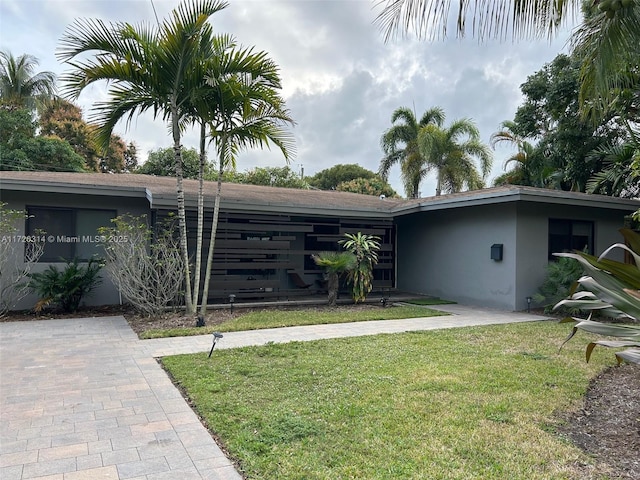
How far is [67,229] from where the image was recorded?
31.1ft

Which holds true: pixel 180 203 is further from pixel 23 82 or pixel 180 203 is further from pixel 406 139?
pixel 23 82

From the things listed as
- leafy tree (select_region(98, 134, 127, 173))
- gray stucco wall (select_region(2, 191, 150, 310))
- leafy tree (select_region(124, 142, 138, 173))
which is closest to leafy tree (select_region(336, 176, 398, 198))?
leafy tree (select_region(124, 142, 138, 173))

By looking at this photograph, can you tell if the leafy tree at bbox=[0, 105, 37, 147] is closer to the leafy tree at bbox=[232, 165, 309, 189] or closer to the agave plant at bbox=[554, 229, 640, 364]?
the leafy tree at bbox=[232, 165, 309, 189]

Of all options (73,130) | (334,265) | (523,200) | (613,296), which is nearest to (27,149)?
(73,130)

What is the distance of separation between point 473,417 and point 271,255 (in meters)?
7.31

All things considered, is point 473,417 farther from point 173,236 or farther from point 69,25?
point 69,25

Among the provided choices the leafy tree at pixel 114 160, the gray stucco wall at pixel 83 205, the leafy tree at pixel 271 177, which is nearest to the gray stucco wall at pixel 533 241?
the gray stucco wall at pixel 83 205

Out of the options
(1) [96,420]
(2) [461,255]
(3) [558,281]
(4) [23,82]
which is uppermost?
(4) [23,82]

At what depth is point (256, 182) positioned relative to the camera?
28.6 metres

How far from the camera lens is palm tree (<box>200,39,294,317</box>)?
785 centimetres

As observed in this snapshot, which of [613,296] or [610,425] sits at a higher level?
[613,296]

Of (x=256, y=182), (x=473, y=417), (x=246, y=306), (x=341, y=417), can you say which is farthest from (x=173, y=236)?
(x=256, y=182)

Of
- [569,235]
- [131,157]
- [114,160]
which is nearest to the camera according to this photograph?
[569,235]

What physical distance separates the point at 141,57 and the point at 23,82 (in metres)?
18.9
